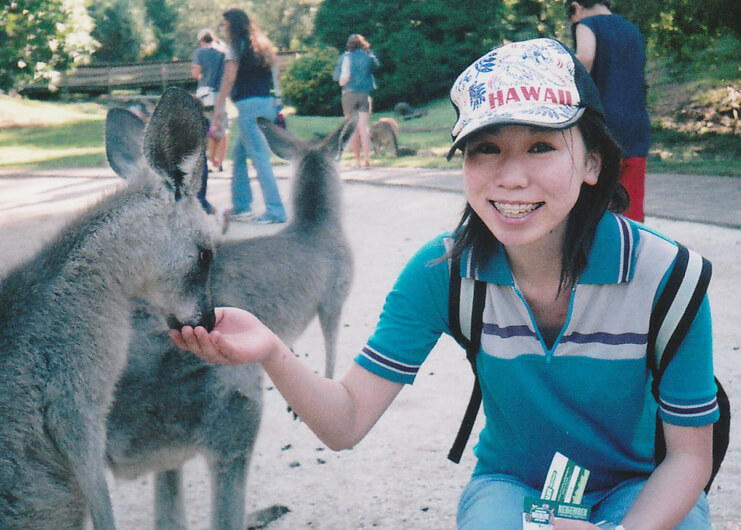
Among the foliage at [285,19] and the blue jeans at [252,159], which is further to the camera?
the foliage at [285,19]

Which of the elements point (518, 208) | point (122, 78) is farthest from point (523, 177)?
point (122, 78)

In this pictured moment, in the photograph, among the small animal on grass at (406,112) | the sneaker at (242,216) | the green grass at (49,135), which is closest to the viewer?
the sneaker at (242,216)

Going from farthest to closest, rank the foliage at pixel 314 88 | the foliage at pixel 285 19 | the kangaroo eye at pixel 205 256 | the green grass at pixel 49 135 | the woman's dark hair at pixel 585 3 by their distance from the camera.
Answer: the foliage at pixel 285 19
the foliage at pixel 314 88
the green grass at pixel 49 135
the woman's dark hair at pixel 585 3
the kangaroo eye at pixel 205 256

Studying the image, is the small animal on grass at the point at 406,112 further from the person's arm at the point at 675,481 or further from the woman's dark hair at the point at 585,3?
the person's arm at the point at 675,481

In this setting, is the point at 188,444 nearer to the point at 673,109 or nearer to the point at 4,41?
the point at 673,109

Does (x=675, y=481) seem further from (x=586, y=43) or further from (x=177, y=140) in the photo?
(x=586, y=43)

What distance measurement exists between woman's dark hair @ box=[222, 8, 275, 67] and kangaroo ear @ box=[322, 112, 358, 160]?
3431 mm

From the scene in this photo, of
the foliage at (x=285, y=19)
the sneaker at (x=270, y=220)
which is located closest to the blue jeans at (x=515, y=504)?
the sneaker at (x=270, y=220)

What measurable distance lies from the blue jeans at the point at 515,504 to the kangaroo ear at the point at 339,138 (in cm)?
278

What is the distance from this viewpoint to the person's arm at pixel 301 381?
1.77 metres

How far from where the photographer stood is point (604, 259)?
70.7 inches

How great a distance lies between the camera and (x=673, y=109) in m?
14.4

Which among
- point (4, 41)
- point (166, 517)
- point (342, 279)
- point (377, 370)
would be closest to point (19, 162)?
point (4, 41)

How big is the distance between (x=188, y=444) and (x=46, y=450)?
0.58 metres
